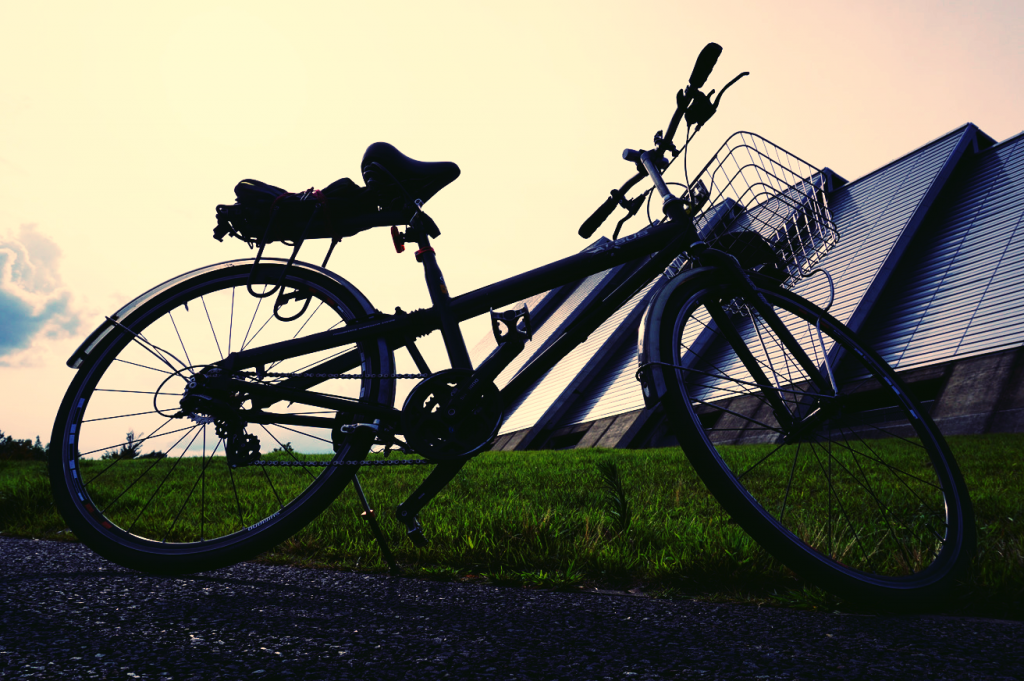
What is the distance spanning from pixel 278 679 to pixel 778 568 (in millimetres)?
1543

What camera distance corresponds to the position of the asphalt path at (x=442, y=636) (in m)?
1.19

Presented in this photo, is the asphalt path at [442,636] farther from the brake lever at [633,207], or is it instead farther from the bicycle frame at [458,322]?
the brake lever at [633,207]

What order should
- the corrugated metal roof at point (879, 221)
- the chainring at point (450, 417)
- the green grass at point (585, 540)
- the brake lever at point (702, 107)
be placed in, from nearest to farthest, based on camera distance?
the green grass at point (585, 540), the chainring at point (450, 417), the brake lever at point (702, 107), the corrugated metal roof at point (879, 221)

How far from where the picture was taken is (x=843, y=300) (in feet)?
37.2

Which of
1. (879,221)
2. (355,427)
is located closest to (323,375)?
(355,427)

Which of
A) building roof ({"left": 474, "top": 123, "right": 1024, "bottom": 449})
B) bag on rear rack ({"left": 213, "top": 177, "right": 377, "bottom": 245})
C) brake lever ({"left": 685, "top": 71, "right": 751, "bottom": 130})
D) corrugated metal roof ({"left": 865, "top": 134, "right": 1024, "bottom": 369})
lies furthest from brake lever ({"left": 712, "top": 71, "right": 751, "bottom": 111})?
corrugated metal roof ({"left": 865, "top": 134, "right": 1024, "bottom": 369})

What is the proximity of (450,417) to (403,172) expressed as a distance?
3.20 feet

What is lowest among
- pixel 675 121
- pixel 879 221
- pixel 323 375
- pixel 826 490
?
pixel 826 490

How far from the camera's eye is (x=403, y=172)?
2203 millimetres

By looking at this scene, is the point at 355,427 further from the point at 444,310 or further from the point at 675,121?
the point at 675,121

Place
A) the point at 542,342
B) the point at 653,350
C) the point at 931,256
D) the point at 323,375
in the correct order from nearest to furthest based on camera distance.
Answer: the point at 653,350 < the point at 323,375 < the point at 931,256 < the point at 542,342

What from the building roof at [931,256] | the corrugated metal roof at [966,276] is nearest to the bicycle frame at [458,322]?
the building roof at [931,256]

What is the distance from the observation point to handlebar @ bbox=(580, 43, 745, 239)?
7.03ft

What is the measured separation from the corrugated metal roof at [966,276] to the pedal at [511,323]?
10.1 m
